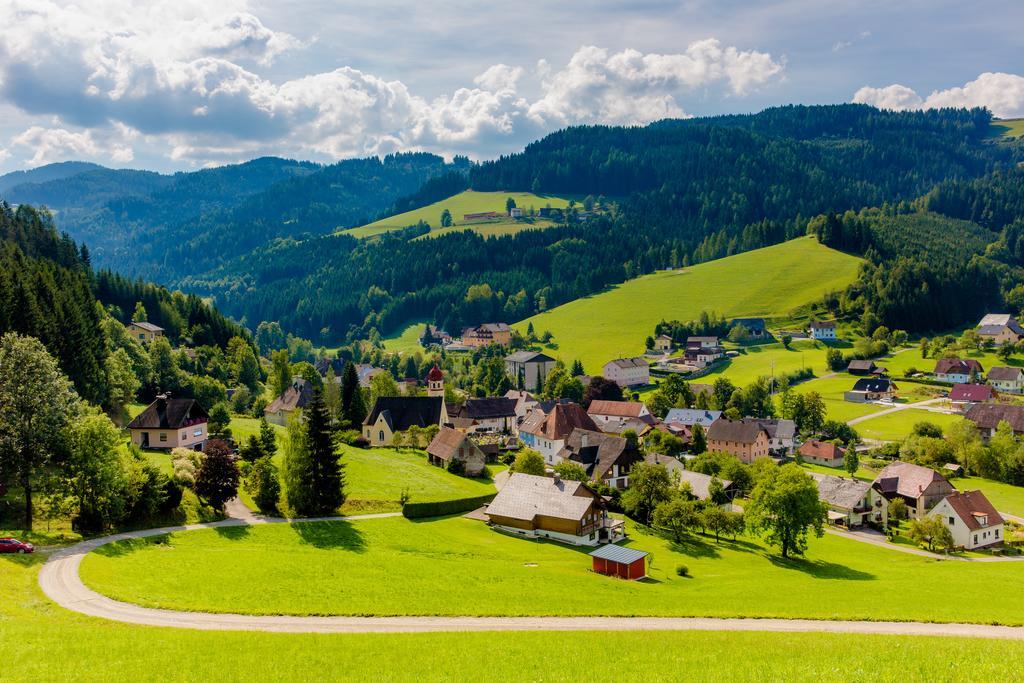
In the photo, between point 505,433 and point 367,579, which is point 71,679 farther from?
point 505,433

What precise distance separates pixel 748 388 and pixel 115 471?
10693 cm

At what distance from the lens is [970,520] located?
64.7 metres

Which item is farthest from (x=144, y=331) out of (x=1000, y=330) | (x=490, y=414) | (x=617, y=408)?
(x=1000, y=330)

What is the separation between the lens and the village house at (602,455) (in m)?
78.2

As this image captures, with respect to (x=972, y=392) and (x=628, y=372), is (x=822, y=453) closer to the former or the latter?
(x=972, y=392)

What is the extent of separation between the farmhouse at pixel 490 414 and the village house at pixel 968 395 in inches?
2875

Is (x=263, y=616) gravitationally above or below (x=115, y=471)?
below

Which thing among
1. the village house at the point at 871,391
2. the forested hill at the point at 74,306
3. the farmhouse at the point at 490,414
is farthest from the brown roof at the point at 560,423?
the village house at the point at 871,391

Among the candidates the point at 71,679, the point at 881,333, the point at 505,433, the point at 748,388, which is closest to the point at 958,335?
the point at 881,333

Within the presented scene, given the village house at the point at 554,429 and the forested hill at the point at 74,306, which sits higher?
the forested hill at the point at 74,306

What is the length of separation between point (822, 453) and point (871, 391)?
119ft

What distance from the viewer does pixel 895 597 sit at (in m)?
41.6

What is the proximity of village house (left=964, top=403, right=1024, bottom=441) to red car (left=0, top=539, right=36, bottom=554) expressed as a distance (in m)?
111

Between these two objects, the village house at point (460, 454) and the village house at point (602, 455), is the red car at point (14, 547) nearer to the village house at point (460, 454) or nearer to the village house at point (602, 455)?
the village house at point (460, 454)
